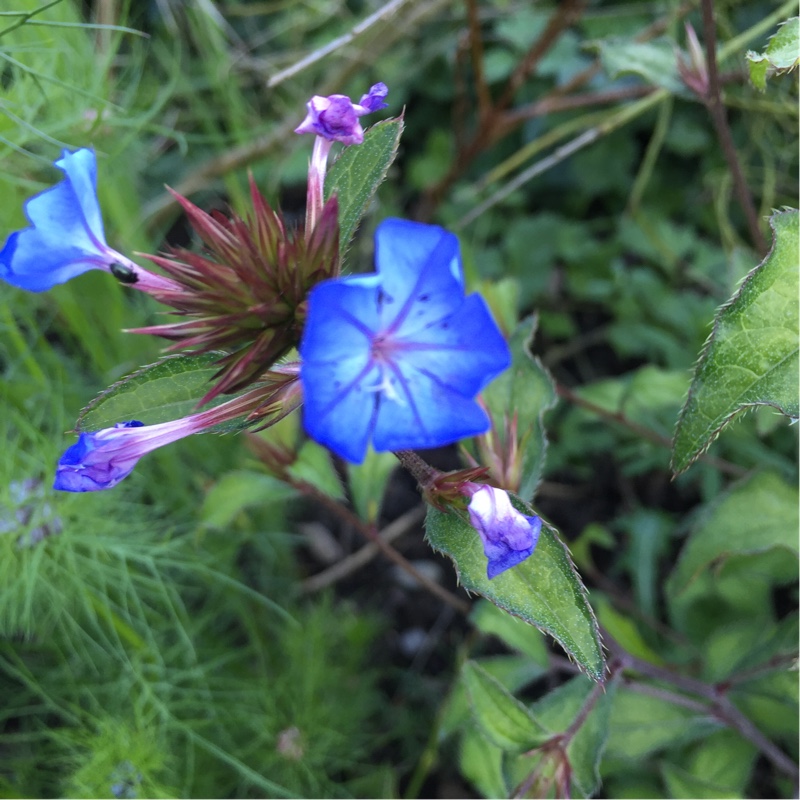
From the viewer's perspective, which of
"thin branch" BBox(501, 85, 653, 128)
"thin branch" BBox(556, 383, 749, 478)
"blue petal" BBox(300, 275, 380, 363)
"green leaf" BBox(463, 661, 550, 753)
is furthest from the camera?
"thin branch" BBox(501, 85, 653, 128)

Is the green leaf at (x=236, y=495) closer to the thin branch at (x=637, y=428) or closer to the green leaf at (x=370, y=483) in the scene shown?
the green leaf at (x=370, y=483)

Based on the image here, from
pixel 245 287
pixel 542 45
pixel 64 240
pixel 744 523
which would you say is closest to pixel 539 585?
pixel 245 287

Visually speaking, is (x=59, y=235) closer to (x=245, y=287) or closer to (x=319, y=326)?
(x=245, y=287)

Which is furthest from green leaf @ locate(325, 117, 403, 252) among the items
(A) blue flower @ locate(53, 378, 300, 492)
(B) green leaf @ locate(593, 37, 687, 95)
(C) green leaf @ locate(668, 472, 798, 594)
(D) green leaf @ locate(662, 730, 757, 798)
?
(D) green leaf @ locate(662, 730, 757, 798)

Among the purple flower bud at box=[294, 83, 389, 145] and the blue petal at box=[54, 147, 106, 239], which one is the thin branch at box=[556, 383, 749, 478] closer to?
the purple flower bud at box=[294, 83, 389, 145]

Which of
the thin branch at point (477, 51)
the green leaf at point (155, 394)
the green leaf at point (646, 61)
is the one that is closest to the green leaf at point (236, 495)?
the green leaf at point (155, 394)

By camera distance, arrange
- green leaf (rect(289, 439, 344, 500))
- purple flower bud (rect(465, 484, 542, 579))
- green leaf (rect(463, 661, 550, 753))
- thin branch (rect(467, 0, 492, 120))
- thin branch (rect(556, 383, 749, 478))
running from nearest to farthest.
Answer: purple flower bud (rect(465, 484, 542, 579)) < green leaf (rect(463, 661, 550, 753)) < green leaf (rect(289, 439, 344, 500)) < thin branch (rect(556, 383, 749, 478)) < thin branch (rect(467, 0, 492, 120))

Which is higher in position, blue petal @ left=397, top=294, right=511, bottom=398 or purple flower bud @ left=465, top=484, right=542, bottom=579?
blue petal @ left=397, top=294, right=511, bottom=398
